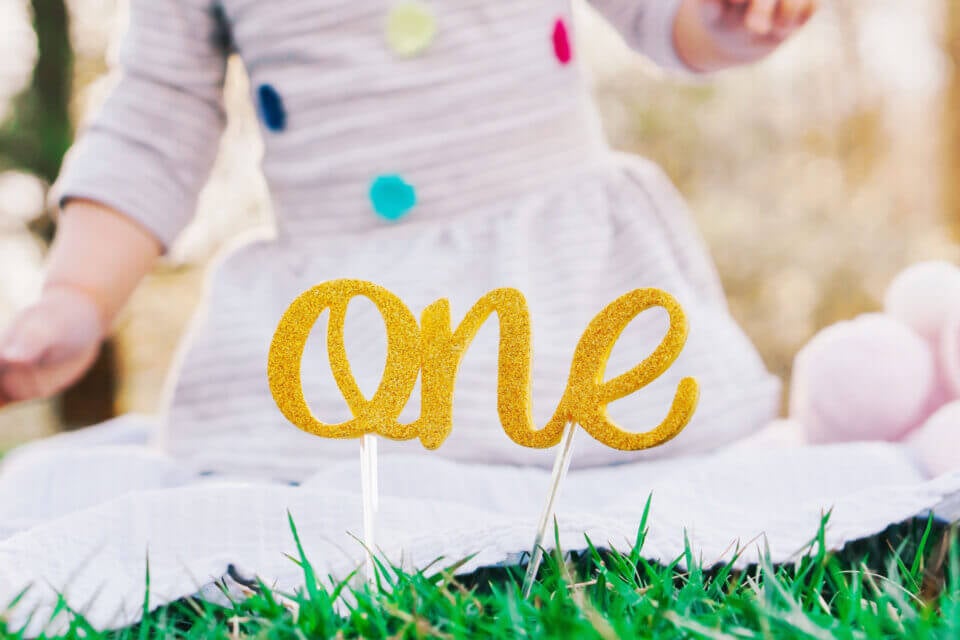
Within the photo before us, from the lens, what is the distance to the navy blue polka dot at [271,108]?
0.90 metres

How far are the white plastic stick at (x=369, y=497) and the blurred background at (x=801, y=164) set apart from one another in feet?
8.49

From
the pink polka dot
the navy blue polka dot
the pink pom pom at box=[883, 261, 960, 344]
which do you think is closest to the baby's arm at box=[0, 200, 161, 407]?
the navy blue polka dot

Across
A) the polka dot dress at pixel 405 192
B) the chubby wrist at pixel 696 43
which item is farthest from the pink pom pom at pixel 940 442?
the chubby wrist at pixel 696 43

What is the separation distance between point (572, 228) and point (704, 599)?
17.5 inches

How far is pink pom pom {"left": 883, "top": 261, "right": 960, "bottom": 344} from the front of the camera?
0.75 metres

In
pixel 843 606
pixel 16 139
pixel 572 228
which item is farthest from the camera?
pixel 16 139

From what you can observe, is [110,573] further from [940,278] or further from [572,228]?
[940,278]

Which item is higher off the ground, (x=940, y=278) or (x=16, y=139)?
(x=16, y=139)

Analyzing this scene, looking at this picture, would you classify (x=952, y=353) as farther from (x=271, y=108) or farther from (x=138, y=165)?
(x=138, y=165)

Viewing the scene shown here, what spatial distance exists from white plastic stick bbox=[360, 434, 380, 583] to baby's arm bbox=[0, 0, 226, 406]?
42cm

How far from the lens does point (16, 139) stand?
2.73m

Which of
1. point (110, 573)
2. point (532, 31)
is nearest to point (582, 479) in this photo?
point (110, 573)

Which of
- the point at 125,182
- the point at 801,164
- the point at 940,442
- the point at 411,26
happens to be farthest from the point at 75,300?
the point at 801,164

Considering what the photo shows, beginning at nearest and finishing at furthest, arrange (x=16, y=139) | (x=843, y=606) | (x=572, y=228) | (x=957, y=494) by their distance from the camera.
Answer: (x=843, y=606)
(x=957, y=494)
(x=572, y=228)
(x=16, y=139)
